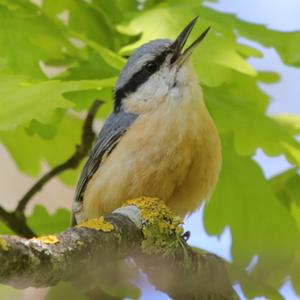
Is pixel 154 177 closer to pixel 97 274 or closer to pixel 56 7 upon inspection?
pixel 56 7

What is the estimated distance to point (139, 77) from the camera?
1645 millimetres

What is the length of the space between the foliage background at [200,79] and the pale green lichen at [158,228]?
0.20 meters

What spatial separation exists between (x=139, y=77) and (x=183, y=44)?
19 centimetres

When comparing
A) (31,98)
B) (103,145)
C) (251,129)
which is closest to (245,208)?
(251,129)

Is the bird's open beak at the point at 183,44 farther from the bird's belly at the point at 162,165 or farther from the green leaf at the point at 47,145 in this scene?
the green leaf at the point at 47,145

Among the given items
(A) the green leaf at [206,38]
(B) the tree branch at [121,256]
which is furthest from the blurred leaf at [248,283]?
(A) the green leaf at [206,38]

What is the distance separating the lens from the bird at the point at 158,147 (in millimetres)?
1428

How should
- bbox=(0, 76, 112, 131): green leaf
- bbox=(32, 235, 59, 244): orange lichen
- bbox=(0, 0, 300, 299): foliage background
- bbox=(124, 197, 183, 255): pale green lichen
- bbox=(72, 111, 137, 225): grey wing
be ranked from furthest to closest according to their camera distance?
bbox=(72, 111, 137, 225): grey wing, bbox=(0, 0, 300, 299): foliage background, bbox=(0, 76, 112, 131): green leaf, bbox=(124, 197, 183, 255): pale green lichen, bbox=(32, 235, 59, 244): orange lichen

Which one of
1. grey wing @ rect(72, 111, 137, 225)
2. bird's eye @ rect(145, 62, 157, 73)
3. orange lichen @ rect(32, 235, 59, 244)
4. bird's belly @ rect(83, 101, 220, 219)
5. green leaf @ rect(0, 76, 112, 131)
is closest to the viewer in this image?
orange lichen @ rect(32, 235, 59, 244)

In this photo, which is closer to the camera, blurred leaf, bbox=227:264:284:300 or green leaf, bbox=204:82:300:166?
blurred leaf, bbox=227:264:284:300

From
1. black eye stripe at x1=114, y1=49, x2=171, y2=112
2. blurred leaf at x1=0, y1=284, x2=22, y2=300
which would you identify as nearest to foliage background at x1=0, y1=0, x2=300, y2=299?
black eye stripe at x1=114, y1=49, x2=171, y2=112

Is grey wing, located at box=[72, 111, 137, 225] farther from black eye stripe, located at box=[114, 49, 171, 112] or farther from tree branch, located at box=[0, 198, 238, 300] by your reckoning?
tree branch, located at box=[0, 198, 238, 300]

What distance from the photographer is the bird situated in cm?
143

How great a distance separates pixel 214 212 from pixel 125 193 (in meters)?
0.23
